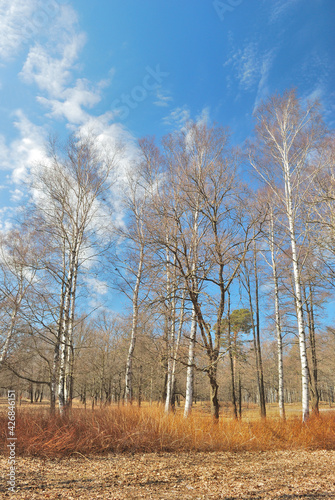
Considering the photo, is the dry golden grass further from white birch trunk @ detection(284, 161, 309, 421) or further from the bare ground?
white birch trunk @ detection(284, 161, 309, 421)

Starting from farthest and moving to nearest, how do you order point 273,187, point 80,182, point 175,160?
point 273,187, point 80,182, point 175,160

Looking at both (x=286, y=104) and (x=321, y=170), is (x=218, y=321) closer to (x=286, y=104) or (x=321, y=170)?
(x=321, y=170)

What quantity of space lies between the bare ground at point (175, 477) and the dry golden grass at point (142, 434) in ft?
1.03

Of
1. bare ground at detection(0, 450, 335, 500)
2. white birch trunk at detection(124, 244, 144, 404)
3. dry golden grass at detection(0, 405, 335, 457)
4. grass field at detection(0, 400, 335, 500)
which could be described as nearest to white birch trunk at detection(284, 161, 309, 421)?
grass field at detection(0, 400, 335, 500)

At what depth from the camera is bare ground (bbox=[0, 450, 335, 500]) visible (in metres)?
3.94

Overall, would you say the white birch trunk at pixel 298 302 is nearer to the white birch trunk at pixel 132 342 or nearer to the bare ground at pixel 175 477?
the bare ground at pixel 175 477

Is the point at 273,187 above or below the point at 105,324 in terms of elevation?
above

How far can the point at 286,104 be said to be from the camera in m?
12.1

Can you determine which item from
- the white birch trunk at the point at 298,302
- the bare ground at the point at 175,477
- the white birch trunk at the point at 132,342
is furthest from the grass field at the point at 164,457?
the white birch trunk at the point at 132,342

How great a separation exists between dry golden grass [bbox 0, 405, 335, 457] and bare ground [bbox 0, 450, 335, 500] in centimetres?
31

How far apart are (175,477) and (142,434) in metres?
1.97

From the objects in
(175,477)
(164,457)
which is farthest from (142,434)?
(175,477)

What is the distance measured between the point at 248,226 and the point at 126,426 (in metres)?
5.98

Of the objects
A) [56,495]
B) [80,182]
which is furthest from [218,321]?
[80,182]
